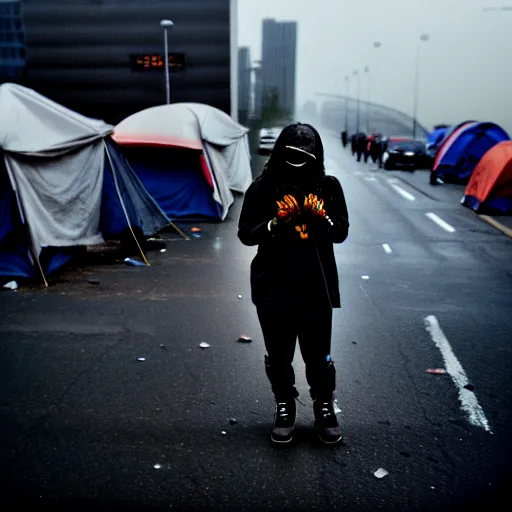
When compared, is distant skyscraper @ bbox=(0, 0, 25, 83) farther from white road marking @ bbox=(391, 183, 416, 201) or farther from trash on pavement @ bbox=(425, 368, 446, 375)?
trash on pavement @ bbox=(425, 368, 446, 375)

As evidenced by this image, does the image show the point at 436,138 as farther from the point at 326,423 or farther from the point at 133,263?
the point at 326,423

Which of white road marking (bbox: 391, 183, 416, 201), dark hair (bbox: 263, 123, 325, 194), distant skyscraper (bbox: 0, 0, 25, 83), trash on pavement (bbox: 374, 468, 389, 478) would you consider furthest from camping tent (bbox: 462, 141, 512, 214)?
distant skyscraper (bbox: 0, 0, 25, 83)

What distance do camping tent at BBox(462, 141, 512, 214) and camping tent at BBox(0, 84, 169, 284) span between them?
944cm

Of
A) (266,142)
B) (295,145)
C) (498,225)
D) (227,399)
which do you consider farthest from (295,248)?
(266,142)

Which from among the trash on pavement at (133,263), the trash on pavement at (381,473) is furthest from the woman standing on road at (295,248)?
the trash on pavement at (133,263)

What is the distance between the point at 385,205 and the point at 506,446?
13.6m

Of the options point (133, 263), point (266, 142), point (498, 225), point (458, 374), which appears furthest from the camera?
point (266, 142)

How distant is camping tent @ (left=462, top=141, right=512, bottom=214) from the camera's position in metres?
15.0

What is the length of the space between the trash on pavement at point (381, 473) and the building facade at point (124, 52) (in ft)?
131

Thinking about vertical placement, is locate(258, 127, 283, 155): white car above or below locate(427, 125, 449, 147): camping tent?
below

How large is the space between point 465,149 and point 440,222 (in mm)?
9872

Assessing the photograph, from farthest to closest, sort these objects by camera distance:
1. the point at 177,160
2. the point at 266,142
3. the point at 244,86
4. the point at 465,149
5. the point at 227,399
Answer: the point at 244,86, the point at 266,142, the point at 465,149, the point at 177,160, the point at 227,399

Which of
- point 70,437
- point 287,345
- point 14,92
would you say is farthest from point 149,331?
point 14,92

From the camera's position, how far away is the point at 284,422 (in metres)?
3.98
